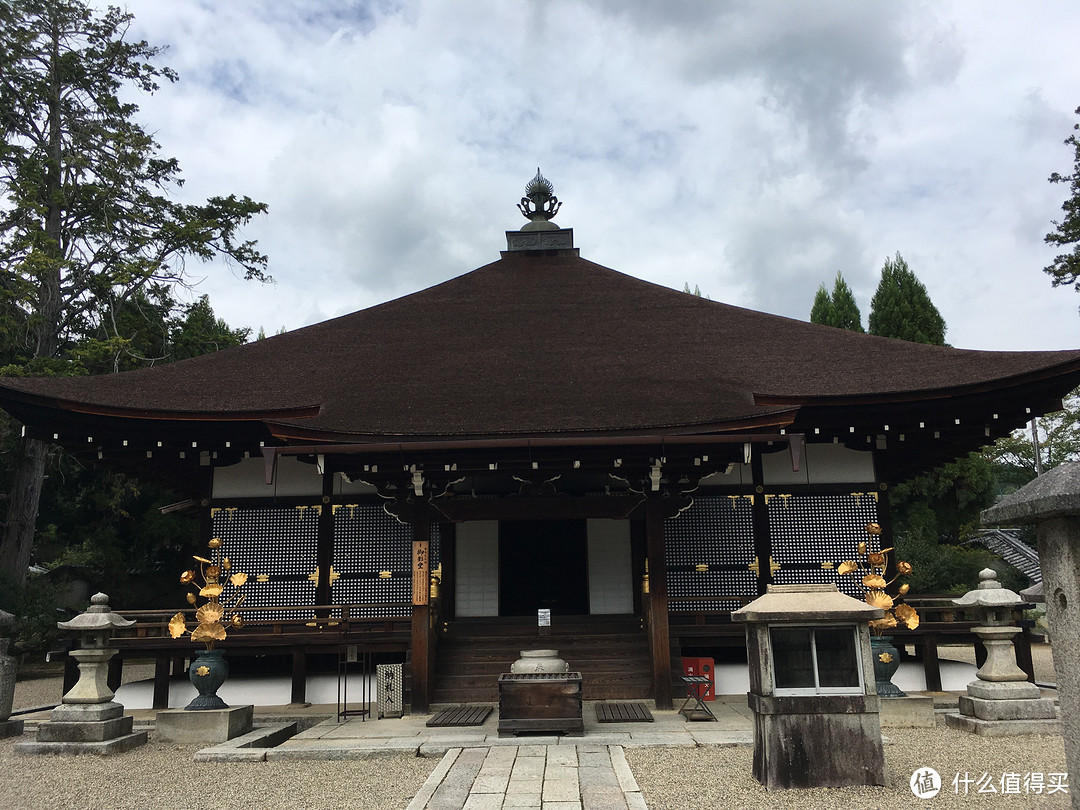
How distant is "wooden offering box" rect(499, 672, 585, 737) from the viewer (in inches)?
291

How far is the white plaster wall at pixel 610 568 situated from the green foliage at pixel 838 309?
1845cm

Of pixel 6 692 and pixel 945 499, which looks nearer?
pixel 6 692

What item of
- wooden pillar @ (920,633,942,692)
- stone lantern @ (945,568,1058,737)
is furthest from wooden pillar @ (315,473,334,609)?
wooden pillar @ (920,633,942,692)

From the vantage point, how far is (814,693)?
5.59 m

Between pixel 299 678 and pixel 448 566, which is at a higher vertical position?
pixel 448 566

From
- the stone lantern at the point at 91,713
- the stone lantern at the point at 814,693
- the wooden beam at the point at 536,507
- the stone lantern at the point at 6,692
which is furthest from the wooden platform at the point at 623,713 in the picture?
the stone lantern at the point at 6,692

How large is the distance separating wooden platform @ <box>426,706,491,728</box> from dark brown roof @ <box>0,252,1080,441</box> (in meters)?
3.13

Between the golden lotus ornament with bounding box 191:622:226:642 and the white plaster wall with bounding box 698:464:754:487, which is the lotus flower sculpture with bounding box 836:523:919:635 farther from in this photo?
the golden lotus ornament with bounding box 191:622:226:642

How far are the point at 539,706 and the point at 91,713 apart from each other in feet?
14.9

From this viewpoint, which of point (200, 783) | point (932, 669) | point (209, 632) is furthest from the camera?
point (932, 669)

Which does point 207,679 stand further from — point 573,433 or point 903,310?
point 903,310

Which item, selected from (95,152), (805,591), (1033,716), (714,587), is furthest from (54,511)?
(1033,716)

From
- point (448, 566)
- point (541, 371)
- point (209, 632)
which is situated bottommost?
point (209, 632)

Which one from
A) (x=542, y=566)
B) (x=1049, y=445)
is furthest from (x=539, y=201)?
(x=1049, y=445)
